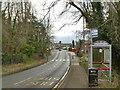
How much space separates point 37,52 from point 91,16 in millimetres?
56675

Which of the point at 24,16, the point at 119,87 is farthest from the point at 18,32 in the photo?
the point at 119,87

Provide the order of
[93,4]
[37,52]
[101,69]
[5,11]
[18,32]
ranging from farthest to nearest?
1. [37,52]
2. [18,32]
3. [5,11]
4. [93,4]
5. [101,69]

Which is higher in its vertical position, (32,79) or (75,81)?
(75,81)

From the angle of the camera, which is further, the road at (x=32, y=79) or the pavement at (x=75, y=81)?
the road at (x=32, y=79)

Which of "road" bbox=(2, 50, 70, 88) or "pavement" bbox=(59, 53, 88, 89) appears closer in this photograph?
"pavement" bbox=(59, 53, 88, 89)

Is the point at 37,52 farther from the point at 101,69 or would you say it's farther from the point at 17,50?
→ the point at 101,69

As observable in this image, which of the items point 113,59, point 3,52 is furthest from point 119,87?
point 3,52

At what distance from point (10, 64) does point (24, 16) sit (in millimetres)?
8940

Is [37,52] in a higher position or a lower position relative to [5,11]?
lower

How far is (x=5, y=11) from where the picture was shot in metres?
49.3

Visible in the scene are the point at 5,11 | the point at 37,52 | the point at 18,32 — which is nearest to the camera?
the point at 5,11

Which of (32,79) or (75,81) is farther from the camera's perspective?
(32,79)

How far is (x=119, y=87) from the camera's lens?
15.5 metres

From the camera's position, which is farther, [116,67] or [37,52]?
[37,52]
